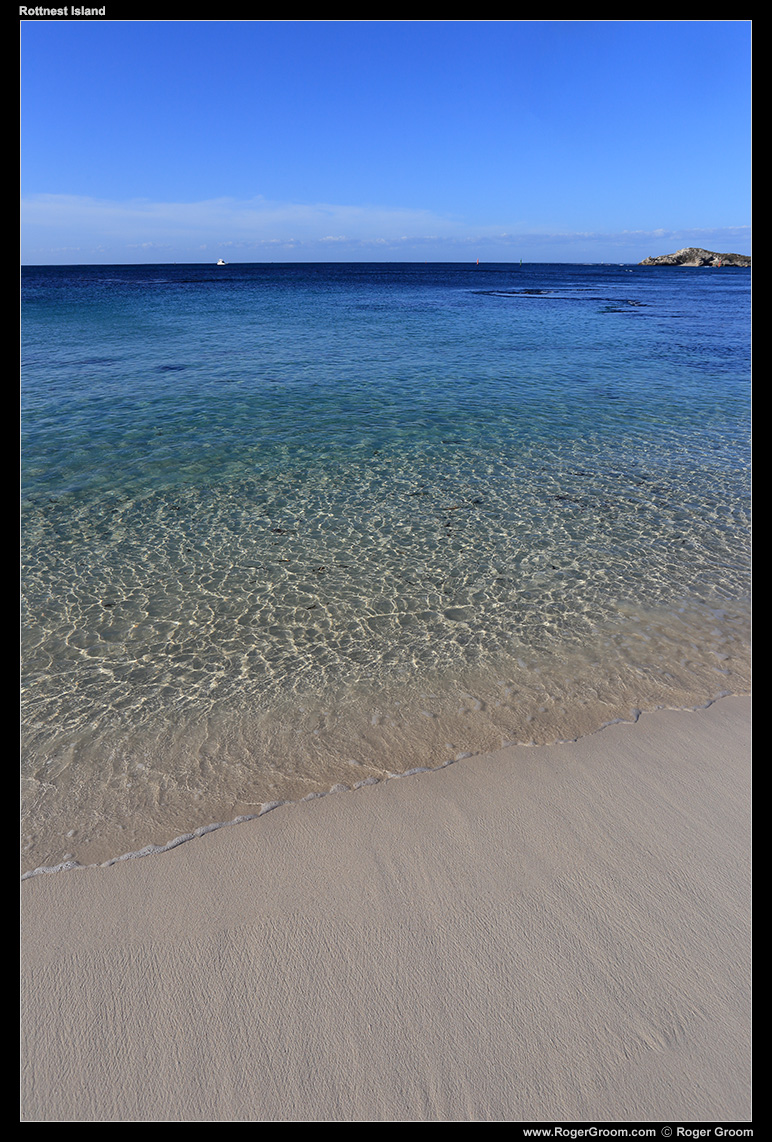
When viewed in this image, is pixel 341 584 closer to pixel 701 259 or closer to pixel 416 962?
pixel 416 962

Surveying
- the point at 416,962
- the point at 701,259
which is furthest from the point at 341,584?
the point at 701,259

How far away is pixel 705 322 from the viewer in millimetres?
39312

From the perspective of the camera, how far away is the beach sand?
3.03 meters

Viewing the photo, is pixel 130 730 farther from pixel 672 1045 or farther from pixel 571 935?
→ pixel 672 1045

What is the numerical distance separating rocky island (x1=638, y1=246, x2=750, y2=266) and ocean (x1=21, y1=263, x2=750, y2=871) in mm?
170699

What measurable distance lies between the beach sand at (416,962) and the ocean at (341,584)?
0.58 metres

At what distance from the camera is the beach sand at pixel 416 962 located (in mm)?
3025

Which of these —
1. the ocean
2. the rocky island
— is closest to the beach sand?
the ocean

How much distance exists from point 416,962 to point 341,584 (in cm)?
504

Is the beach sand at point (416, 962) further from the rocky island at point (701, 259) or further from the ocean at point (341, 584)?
the rocky island at point (701, 259)

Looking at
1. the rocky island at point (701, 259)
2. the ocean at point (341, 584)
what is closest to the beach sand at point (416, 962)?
the ocean at point (341, 584)

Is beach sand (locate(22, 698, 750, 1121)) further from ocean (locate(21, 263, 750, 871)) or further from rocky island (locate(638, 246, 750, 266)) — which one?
rocky island (locate(638, 246, 750, 266))

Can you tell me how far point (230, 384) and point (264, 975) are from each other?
18660 mm
